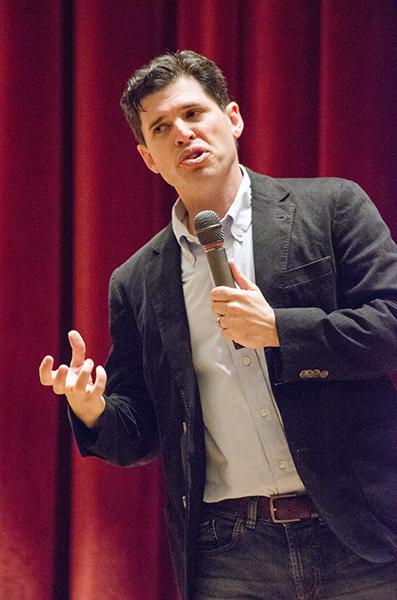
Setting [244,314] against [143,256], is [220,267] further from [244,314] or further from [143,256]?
[143,256]

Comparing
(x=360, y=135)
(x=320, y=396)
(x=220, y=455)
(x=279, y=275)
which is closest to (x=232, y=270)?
(x=279, y=275)

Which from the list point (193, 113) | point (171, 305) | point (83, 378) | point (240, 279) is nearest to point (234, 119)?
point (193, 113)

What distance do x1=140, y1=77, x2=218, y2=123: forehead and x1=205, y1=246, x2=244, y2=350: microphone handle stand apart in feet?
1.50

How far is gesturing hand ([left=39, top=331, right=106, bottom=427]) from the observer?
55.7 inches

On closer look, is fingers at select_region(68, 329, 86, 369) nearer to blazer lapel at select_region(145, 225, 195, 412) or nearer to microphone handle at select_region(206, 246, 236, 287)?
blazer lapel at select_region(145, 225, 195, 412)

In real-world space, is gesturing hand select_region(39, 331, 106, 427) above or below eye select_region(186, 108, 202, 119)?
below

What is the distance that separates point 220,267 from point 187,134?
1.33ft

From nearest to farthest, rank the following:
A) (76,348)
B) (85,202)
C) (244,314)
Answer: (244,314) → (76,348) → (85,202)

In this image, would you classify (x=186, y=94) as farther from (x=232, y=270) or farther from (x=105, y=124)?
(x=105, y=124)

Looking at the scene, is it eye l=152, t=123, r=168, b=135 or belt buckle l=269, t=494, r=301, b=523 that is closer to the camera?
belt buckle l=269, t=494, r=301, b=523

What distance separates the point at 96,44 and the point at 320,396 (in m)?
1.33

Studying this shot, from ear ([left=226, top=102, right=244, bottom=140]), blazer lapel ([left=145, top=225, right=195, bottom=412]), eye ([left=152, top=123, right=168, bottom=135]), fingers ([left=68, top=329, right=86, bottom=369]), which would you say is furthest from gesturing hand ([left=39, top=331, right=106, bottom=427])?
ear ([left=226, top=102, right=244, bottom=140])

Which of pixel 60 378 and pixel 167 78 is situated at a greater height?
pixel 167 78

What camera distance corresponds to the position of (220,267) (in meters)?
1.25
